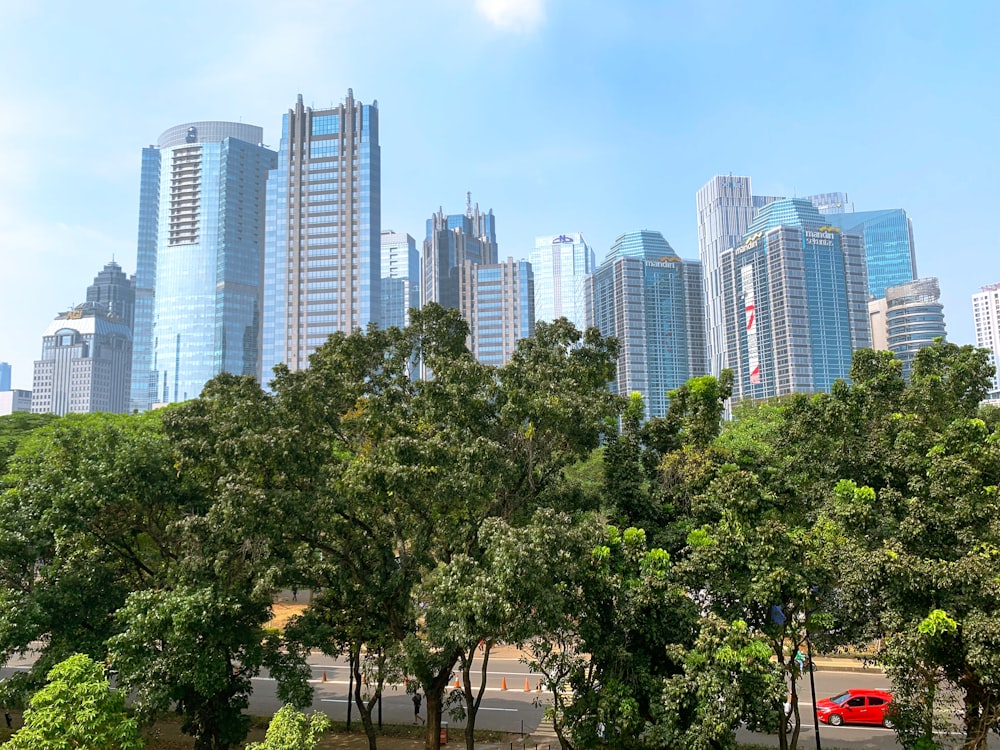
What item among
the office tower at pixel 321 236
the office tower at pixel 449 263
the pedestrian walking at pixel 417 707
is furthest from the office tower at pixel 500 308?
the pedestrian walking at pixel 417 707

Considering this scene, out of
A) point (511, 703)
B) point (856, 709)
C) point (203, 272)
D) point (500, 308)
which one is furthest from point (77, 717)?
point (203, 272)

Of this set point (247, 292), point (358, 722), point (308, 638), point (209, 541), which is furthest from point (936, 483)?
point (247, 292)

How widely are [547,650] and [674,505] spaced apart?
22.6 ft

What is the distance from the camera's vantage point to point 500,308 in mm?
148500

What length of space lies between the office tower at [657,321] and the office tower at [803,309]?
14503 mm

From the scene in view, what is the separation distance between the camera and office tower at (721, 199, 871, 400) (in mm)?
138000

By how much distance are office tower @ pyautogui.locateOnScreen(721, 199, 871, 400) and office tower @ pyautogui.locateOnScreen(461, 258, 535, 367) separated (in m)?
44.6

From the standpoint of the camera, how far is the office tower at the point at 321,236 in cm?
12300

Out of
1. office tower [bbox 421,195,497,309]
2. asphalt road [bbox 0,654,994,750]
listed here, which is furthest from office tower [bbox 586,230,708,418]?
asphalt road [bbox 0,654,994,750]

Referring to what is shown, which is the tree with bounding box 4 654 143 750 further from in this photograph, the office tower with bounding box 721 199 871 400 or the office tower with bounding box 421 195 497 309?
the office tower with bounding box 421 195 497 309

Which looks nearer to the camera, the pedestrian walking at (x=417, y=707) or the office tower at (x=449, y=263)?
the pedestrian walking at (x=417, y=707)

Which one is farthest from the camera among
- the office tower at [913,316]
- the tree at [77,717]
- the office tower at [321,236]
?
the office tower at [913,316]

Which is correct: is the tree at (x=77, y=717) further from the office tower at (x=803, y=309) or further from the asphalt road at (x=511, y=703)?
the office tower at (x=803, y=309)

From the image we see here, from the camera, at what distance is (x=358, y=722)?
952 inches
